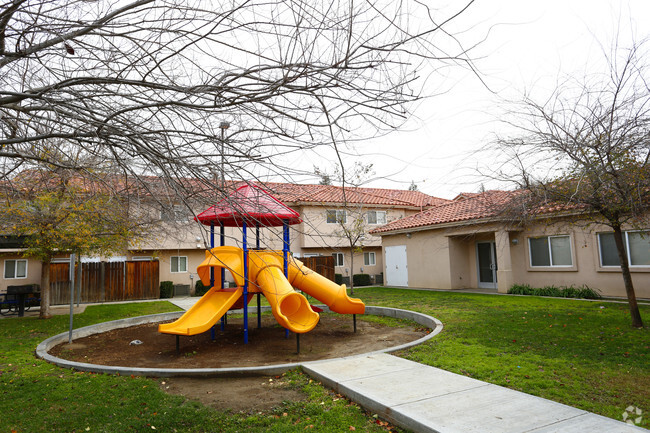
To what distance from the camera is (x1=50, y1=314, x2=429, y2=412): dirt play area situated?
563cm

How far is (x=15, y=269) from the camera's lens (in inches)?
866

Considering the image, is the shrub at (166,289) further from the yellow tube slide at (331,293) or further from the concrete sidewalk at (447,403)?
the concrete sidewalk at (447,403)

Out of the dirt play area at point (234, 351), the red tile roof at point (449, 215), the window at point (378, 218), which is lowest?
the dirt play area at point (234, 351)

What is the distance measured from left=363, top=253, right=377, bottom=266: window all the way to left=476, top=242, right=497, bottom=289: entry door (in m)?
10.4

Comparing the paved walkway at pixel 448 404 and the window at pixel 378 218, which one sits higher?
the window at pixel 378 218

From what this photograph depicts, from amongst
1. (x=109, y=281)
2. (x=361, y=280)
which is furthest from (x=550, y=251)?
(x=109, y=281)

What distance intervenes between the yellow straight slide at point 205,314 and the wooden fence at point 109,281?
14.3m

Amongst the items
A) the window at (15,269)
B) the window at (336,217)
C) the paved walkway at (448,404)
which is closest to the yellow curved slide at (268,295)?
the window at (336,217)

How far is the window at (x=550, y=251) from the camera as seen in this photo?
15.9m

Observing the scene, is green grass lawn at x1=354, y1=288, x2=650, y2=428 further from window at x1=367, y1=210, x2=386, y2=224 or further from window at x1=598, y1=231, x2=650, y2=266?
window at x1=367, y1=210, x2=386, y2=224

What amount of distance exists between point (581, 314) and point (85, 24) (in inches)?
478

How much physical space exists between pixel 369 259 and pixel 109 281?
1692 centimetres

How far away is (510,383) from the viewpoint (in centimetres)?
526

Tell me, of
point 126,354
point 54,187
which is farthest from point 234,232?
point 126,354
